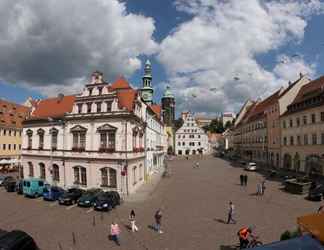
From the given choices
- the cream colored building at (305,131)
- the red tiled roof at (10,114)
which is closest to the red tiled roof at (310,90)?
the cream colored building at (305,131)

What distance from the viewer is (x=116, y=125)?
31.4 meters

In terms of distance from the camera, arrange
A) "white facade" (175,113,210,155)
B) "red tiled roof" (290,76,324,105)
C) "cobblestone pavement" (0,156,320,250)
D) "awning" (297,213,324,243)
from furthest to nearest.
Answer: "white facade" (175,113,210,155) → "red tiled roof" (290,76,324,105) → "cobblestone pavement" (0,156,320,250) → "awning" (297,213,324,243)

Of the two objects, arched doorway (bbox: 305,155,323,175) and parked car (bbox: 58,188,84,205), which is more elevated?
arched doorway (bbox: 305,155,323,175)

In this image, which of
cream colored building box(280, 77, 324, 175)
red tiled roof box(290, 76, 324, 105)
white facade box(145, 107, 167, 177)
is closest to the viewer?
cream colored building box(280, 77, 324, 175)

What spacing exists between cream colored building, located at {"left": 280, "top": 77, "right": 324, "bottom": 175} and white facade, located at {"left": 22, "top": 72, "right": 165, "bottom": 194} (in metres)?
26.5

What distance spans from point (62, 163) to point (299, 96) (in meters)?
42.9

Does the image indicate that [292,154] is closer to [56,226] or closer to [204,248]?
[204,248]

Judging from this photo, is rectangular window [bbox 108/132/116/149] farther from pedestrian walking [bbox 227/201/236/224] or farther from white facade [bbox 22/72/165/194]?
pedestrian walking [bbox 227/201/236/224]

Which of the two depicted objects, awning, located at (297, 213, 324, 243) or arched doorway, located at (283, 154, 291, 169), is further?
arched doorway, located at (283, 154, 291, 169)

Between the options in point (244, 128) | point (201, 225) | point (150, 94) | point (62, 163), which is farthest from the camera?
point (244, 128)

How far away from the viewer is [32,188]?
29359 millimetres

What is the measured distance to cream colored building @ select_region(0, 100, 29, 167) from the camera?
57094 millimetres

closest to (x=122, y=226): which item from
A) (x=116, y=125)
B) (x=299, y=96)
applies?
(x=116, y=125)

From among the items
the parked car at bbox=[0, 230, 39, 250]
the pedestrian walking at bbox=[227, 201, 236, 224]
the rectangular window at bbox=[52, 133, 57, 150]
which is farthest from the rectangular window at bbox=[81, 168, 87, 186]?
the parked car at bbox=[0, 230, 39, 250]
